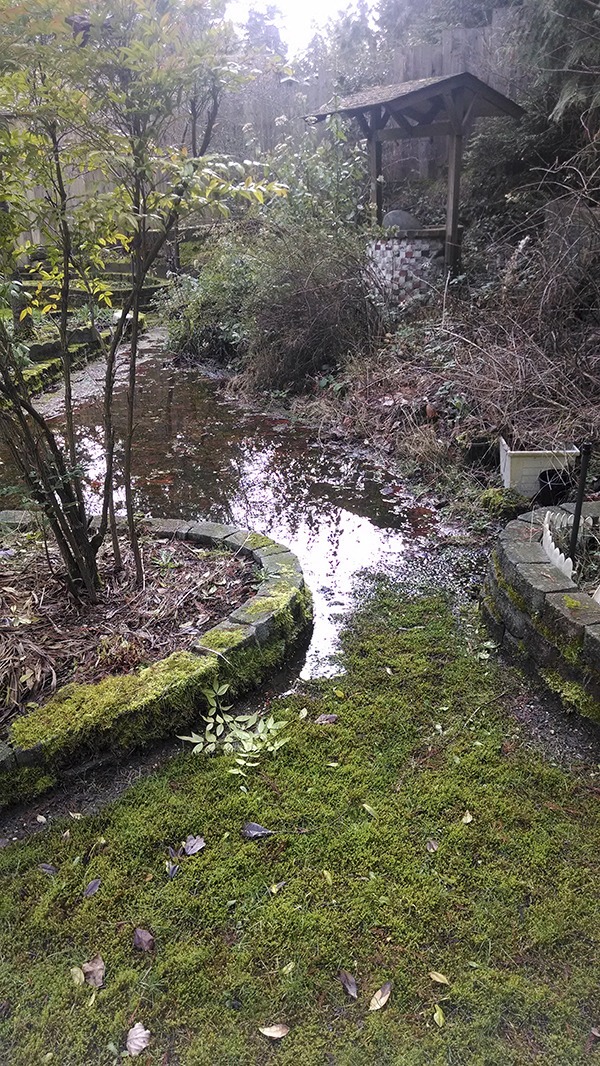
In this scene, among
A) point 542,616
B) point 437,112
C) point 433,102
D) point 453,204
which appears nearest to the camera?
point 542,616

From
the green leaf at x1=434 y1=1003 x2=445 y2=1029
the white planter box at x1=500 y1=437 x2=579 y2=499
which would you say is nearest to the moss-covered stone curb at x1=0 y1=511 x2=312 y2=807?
the green leaf at x1=434 y1=1003 x2=445 y2=1029

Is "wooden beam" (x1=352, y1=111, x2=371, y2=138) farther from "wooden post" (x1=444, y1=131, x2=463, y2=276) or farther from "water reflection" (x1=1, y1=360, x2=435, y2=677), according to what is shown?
"water reflection" (x1=1, y1=360, x2=435, y2=677)

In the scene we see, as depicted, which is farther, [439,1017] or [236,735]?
[236,735]

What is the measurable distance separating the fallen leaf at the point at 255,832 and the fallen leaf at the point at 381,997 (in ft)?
1.95

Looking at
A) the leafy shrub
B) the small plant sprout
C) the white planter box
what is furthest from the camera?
the leafy shrub

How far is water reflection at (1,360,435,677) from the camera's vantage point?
411 centimetres

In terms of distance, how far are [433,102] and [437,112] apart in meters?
0.42

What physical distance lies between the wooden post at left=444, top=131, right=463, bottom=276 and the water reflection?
287cm

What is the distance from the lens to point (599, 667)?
8.03ft

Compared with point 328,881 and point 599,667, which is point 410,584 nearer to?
point 599,667

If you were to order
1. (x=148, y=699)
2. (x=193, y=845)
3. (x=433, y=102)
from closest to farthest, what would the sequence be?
(x=193, y=845) < (x=148, y=699) < (x=433, y=102)

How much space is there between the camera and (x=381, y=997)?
5.56 feet

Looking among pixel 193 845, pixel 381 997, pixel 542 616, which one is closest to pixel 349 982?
pixel 381 997

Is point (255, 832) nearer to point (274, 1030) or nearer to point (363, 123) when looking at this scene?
point (274, 1030)
